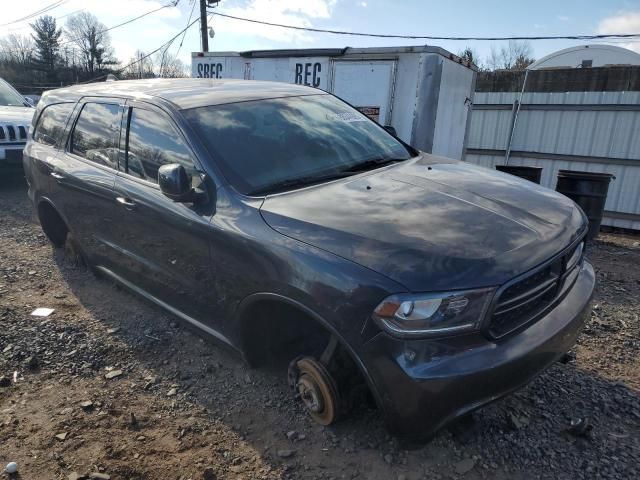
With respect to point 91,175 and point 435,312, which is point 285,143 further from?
point 91,175

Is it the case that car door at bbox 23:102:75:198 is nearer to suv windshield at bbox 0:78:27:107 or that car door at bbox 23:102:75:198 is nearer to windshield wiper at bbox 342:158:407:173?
windshield wiper at bbox 342:158:407:173

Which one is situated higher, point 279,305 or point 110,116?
point 110,116

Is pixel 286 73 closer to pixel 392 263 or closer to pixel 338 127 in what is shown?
pixel 338 127

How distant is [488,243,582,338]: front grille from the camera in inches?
79.7

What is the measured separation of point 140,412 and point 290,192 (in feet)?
5.17

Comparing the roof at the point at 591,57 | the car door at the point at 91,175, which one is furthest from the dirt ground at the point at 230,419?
the roof at the point at 591,57

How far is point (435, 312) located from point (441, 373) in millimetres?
244

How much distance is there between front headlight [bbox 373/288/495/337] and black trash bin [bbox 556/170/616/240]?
4.52 m

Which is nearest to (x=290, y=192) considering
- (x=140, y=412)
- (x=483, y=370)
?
(x=483, y=370)

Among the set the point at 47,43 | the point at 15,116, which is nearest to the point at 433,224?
the point at 15,116

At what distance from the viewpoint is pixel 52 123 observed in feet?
14.8

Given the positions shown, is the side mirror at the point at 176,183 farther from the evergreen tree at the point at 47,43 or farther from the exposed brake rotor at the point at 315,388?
the evergreen tree at the point at 47,43

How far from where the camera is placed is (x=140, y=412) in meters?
2.79

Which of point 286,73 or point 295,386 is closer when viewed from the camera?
point 295,386
